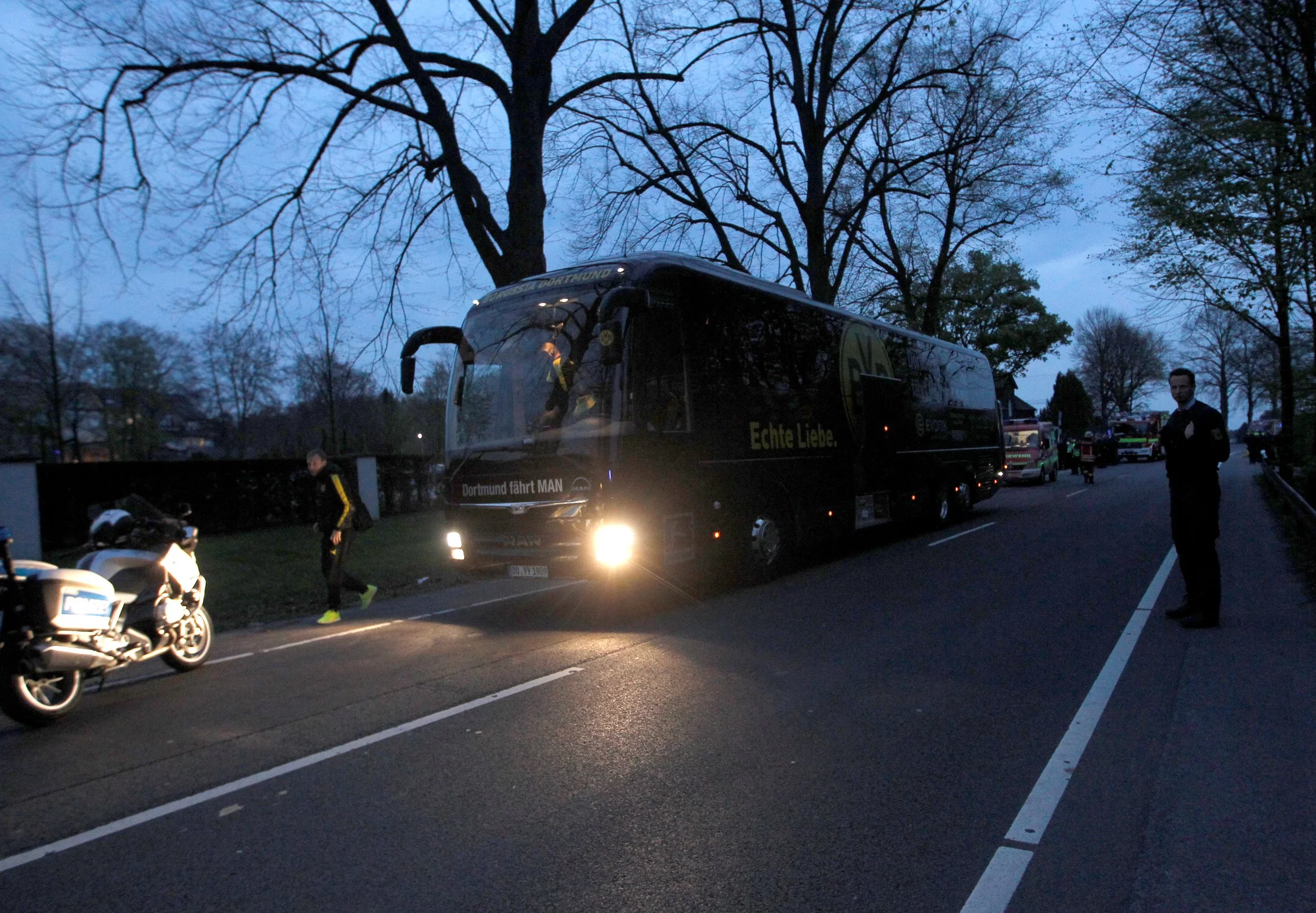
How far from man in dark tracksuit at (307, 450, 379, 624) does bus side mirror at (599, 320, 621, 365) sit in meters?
3.38

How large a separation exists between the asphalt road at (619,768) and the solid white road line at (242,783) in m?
0.06

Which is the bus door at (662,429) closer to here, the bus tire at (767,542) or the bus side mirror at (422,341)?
the bus tire at (767,542)

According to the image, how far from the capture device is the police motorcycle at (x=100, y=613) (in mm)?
5648

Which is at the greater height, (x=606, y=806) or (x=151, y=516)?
(x=151, y=516)

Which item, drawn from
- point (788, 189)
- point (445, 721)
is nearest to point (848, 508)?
point (445, 721)

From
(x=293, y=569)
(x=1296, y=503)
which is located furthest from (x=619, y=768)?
(x=1296, y=503)

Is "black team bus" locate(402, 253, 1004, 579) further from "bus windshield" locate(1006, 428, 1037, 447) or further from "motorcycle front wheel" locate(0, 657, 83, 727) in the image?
"bus windshield" locate(1006, 428, 1037, 447)

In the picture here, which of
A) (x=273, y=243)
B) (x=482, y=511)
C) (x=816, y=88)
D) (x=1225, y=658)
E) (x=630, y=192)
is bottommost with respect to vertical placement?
(x=1225, y=658)

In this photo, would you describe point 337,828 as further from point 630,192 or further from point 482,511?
point 630,192

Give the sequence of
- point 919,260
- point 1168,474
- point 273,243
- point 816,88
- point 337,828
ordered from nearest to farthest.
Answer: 1. point 337,828
2. point 1168,474
3. point 273,243
4. point 816,88
5. point 919,260

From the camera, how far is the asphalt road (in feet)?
11.1

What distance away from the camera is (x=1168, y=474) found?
300 inches

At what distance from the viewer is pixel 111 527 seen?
22.3 ft

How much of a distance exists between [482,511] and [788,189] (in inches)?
729
